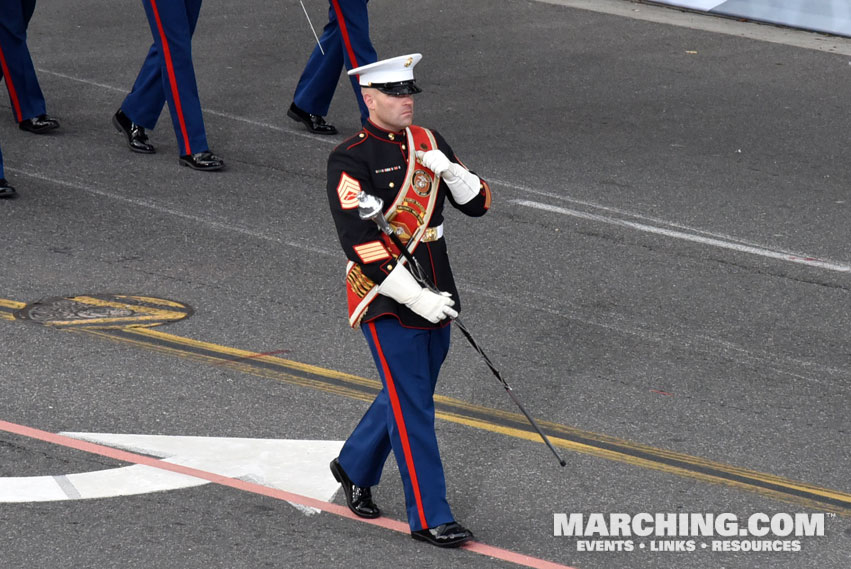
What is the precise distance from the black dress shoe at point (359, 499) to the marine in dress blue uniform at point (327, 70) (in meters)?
5.66

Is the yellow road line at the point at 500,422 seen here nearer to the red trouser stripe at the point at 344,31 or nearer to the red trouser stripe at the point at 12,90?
the red trouser stripe at the point at 12,90

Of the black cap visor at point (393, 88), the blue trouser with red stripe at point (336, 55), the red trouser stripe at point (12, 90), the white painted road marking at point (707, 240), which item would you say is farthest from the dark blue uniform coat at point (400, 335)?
the red trouser stripe at point (12, 90)

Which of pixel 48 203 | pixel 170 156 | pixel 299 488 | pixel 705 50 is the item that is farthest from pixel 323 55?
pixel 299 488

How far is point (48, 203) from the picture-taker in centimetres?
938

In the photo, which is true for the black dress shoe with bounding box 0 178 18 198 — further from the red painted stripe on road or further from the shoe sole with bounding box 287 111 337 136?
the red painted stripe on road

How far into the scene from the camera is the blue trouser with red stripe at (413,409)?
536cm

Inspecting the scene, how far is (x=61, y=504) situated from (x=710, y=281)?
4.31 m

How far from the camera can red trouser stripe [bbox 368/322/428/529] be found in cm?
538

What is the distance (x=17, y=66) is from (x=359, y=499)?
6.54 meters

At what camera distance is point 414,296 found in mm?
5215

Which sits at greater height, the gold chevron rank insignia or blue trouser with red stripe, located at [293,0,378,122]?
the gold chevron rank insignia

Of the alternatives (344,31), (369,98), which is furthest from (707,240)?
(369,98)

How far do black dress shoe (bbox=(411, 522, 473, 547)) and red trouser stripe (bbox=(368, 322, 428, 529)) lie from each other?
41 mm

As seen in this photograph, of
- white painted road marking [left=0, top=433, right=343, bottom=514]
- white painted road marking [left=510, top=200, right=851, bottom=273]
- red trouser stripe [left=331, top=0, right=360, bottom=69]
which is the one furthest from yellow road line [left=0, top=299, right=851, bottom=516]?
red trouser stripe [left=331, top=0, right=360, bottom=69]
